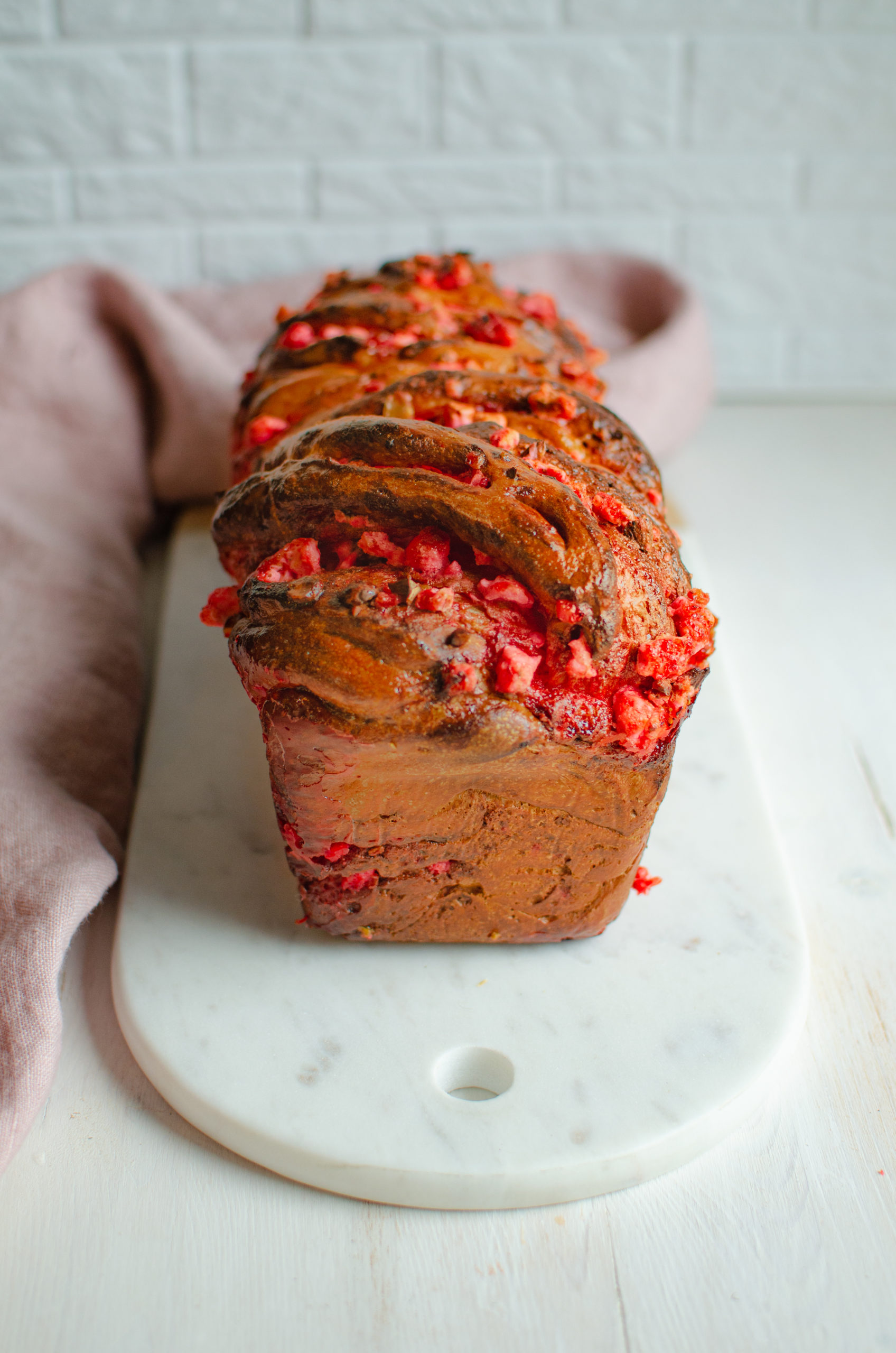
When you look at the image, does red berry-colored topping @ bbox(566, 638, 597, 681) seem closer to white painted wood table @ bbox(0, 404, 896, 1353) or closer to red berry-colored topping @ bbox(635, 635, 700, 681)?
red berry-colored topping @ bbox(635, 635, 700, 681)

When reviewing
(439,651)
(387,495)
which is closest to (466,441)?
(387,495)

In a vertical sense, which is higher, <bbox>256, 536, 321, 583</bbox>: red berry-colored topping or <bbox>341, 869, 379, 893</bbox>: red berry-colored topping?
<bbox>256, 536, 321, 583</bbox>: red berry-colored topping

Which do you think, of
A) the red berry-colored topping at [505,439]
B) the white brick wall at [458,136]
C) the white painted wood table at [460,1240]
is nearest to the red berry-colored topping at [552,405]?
the red berry-colored topping at [505,439]

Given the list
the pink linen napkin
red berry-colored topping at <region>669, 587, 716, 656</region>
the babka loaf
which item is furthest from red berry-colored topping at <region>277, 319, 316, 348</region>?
red berry-colored topping at <region>669, 587, 716, 656</region>

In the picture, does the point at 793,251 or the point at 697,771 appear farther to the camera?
the point at 793,251

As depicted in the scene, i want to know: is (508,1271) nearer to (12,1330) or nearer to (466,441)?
(12,1330)

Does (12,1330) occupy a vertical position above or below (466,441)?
below
